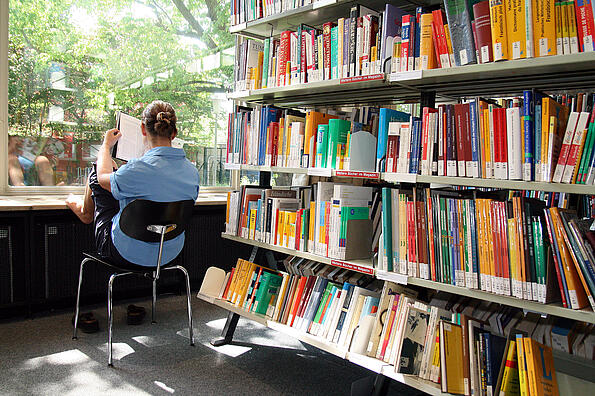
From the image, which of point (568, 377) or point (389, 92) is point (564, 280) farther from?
point (389, 92)

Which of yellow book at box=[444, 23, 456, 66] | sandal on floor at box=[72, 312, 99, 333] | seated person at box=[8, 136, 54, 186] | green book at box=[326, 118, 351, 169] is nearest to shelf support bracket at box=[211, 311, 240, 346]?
sandal on floor at box=[72, 312, 99, 333]

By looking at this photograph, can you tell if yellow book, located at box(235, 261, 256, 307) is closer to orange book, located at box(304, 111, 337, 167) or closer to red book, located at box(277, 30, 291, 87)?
orange book, located at box(304, 111, 337, 167)

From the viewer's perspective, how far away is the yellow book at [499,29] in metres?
1.70

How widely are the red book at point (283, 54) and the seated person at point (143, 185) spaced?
0.67 metres

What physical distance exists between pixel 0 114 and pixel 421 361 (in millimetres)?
3088

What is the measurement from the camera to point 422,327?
6.36 feet

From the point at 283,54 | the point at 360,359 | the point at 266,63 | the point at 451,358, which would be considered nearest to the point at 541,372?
the point at 451,358

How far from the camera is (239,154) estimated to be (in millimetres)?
2865

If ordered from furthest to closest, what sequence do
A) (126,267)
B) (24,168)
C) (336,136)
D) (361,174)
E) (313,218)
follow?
(24,168) < (126,267) < (313,218) < (336,136) < (361,174)

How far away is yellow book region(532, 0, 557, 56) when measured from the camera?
A: 1607 mm

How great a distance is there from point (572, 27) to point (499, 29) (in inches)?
8.8

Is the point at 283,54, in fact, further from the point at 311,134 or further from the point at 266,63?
the point at 311,134

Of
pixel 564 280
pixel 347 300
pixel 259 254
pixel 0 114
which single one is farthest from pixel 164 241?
pixel 564 280

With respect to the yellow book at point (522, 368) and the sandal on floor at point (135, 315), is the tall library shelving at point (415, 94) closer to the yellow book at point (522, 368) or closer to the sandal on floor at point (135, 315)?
the yellow book at point (522, 368)
